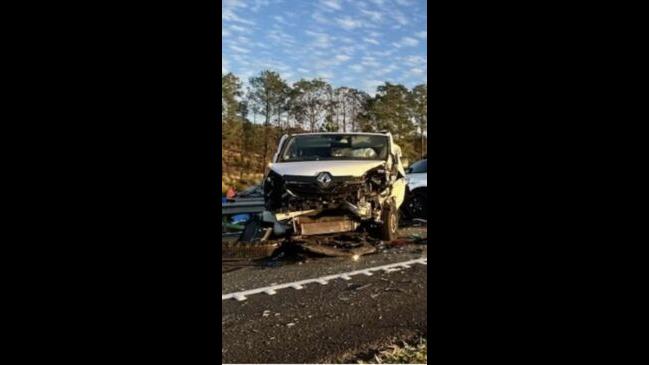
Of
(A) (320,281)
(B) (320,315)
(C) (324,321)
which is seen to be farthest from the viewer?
(A) (320,281)

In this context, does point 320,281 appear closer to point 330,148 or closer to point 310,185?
point 310,185

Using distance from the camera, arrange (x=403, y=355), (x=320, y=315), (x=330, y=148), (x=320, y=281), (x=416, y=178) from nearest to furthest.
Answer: (x=403, y=355)
(x=320, y=315)
(x=320, y=281)
(x=330, y=148)
(x=416, y=178)

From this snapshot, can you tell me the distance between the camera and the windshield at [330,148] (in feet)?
15.1

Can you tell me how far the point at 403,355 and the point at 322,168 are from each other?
239 centimetres

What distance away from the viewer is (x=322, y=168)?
433 centimetres

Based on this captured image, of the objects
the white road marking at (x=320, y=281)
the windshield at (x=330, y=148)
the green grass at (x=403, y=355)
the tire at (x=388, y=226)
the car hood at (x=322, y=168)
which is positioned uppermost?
the windshield at (x=330, y=148)

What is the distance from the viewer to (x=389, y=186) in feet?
15.4

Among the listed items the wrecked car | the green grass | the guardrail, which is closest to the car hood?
the wrecked car

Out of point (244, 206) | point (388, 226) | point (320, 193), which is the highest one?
point (320, 193)

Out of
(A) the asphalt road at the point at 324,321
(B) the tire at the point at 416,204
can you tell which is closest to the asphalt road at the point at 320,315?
(A) the asphalt road at the point at 324,321

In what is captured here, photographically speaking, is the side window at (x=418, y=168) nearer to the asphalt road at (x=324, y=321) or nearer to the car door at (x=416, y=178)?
the car door at (x=416, y=178)

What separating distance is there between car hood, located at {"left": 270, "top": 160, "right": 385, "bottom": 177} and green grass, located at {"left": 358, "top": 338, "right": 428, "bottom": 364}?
226cm

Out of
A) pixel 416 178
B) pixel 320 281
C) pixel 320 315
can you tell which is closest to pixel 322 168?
pixel 320 281
